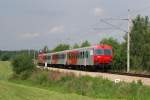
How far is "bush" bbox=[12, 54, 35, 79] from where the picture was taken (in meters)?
59.2

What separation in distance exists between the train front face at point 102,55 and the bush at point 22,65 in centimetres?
1133

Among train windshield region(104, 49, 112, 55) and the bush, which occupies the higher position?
train windshield region(104, 49, 112, 55)

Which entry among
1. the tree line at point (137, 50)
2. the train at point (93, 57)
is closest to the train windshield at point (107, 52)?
the train at point (93, 57)

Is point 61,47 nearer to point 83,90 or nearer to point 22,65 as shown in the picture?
point 22,65

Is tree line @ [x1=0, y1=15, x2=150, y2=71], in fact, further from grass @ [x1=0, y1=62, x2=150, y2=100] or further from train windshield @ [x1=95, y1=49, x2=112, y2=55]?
grass @ [x1=0, y1=62, x2=150, y2=100]

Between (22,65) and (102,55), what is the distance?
49.7ft

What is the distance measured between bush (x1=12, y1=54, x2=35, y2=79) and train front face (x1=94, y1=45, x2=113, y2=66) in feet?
37.2

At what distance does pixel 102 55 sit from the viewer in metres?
49.9

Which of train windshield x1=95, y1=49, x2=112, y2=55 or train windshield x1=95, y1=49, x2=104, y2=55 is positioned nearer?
train windshield x1=95, y1=49, x2=104, y2=55

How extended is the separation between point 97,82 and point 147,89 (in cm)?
680

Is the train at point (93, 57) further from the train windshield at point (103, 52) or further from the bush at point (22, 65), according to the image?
the bush at point (22, 65)

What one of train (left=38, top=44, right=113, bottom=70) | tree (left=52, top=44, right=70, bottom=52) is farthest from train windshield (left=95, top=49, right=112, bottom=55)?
tree (left=52, top=44, right=70, bottom=52)

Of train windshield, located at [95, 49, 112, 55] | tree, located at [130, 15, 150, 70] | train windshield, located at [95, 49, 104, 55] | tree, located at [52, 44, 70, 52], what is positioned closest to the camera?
train windshield, located at [95, 49, 104, 55]

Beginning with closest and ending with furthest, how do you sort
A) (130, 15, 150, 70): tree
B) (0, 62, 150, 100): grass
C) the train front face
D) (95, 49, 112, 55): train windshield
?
(0, 62, 150, 100): grass
the train front face
(95, 49, 112, 55): train windshield
(130, 15, 150, 70): tree
